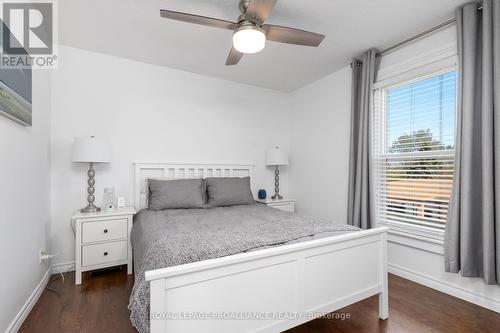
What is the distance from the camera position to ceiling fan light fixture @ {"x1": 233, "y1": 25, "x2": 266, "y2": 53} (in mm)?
1743

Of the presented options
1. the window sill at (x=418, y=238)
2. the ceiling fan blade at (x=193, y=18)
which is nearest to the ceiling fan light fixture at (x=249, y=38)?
the ceiling fan blade at (x=193, y=18)

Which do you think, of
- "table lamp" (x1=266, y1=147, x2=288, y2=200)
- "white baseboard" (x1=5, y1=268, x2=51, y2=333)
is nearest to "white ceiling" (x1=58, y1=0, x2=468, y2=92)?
"table lamp" (x1=266, y1=147, x2=288, y2=200)

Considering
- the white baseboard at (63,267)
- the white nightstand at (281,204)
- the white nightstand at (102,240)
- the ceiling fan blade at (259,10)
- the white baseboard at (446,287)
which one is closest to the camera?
the ceiling fan blade at (259,10)

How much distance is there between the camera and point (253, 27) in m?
1.74

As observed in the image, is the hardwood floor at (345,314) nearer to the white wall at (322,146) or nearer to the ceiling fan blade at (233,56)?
the white wall at (322,146)

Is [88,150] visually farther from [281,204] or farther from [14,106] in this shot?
[281,204]

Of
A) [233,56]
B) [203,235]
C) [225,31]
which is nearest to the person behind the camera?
[203,235]

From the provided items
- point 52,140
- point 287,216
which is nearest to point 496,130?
point 287,216

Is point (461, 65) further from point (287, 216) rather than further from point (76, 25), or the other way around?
point (76, 25)

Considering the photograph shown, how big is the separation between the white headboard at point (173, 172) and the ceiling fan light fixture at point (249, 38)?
1.89 m

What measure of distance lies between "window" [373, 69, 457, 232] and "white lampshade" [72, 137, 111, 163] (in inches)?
119

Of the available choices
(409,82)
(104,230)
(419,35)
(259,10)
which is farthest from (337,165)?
(104,230)

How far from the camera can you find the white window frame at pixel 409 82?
7.47 feet

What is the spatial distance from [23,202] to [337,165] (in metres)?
3.27
